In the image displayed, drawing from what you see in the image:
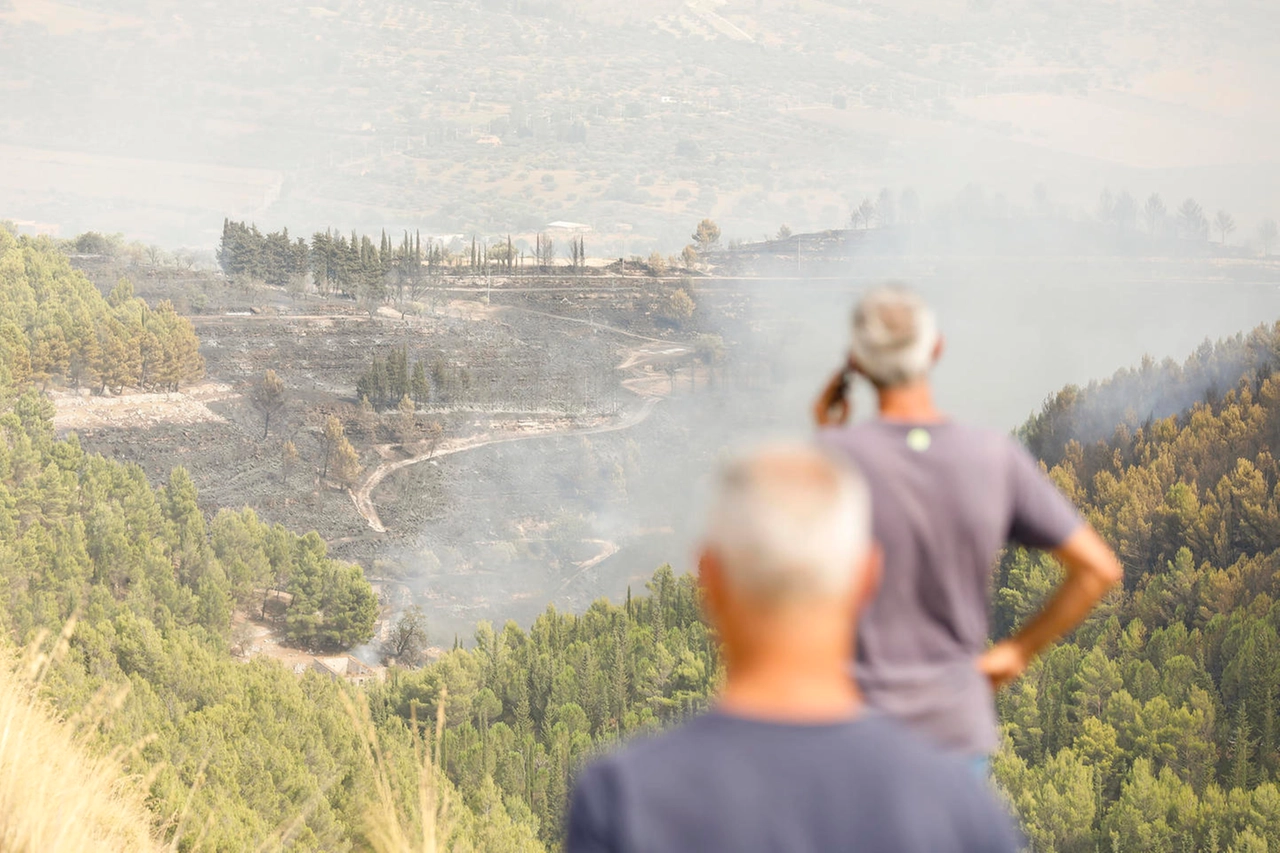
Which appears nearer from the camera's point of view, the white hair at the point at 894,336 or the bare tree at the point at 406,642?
the white hair at the point at 894,336

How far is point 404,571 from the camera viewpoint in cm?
7388

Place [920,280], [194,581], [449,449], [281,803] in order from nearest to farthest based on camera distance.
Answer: [281,803] → [194,581] → [449,449] → [920,280]

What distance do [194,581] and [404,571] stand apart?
2062 centimetres

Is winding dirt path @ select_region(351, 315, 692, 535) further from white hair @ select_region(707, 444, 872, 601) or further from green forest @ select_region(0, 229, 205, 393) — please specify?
white hair @ select_region(707, 444, 872, 601)

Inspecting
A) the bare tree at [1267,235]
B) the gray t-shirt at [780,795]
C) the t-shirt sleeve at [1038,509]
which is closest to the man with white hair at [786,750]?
the gray t-shirt at [780,795]

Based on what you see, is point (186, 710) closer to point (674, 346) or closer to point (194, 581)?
point (194, 581)

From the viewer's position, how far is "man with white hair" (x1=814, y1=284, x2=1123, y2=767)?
3.60 m

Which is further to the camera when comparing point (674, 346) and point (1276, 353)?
point (674, 346)

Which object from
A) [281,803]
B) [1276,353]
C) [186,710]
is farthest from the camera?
[1276,353]

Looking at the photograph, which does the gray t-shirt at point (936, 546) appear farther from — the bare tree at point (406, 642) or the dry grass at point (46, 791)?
the bare tree at point (406, 642)

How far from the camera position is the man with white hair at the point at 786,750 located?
229 centimetres

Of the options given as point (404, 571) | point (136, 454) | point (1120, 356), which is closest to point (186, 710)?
point (404, 571)

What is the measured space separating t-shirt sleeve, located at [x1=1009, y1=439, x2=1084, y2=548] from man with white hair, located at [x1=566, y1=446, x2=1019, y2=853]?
1.38 meters

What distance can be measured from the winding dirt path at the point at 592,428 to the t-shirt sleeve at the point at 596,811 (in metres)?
76.3
